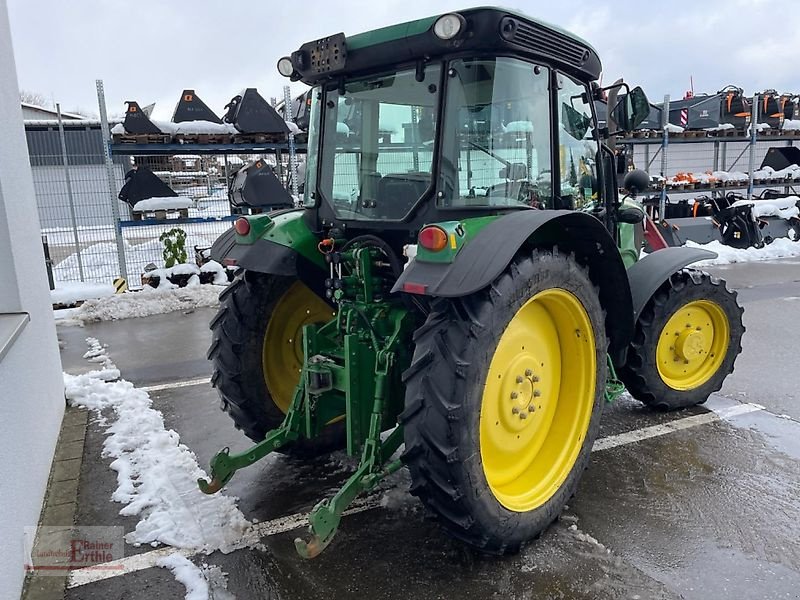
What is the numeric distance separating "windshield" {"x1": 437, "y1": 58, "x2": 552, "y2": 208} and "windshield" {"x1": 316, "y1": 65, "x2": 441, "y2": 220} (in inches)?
4.0

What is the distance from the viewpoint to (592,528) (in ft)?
9.75

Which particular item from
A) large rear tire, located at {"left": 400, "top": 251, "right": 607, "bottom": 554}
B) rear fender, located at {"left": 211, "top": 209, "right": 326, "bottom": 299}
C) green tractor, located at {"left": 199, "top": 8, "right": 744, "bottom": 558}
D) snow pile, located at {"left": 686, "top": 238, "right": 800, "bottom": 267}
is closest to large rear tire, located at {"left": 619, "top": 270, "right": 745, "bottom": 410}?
green tractor, located at {"left": 199, "top": 8, "right": 744, "bottom": 558}

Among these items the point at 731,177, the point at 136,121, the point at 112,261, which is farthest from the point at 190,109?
the point at 731,177

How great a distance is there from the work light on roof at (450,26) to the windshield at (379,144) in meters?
0.28

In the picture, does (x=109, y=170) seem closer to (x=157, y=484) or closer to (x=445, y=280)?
(x=157, y=484)

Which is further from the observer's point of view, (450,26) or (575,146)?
(575,146)

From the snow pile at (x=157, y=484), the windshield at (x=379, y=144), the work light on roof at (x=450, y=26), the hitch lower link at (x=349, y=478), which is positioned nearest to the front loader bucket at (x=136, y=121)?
the snow pile at (x=157, y=484)

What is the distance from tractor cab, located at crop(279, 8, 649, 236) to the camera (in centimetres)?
279

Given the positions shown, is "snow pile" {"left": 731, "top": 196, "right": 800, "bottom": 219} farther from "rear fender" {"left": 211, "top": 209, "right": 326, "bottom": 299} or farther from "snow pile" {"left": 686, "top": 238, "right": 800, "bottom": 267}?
"rear fender" {"left": 211, "top": 209, "right": 326, "bottom": 299}

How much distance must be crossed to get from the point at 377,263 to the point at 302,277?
52cm

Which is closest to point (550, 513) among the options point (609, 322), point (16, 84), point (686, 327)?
point (609, 322)

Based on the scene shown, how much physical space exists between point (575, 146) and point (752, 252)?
9.85 meters

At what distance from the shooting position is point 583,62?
3.33 m

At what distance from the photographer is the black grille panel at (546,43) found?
2.74m
